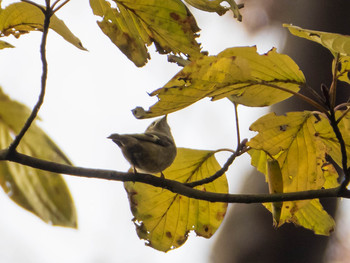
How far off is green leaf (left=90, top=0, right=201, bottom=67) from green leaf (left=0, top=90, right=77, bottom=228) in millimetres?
334

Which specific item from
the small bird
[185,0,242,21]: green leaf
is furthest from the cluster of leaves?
the small bird

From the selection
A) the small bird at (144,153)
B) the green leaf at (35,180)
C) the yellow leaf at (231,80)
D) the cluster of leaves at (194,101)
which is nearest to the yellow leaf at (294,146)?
the cluster of leaves at (194,101)

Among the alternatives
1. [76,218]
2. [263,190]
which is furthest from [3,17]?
[263,190]

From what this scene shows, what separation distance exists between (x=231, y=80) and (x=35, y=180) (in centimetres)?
41

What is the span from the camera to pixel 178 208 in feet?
3.72

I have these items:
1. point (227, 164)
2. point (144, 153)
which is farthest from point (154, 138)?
point (227, 164)

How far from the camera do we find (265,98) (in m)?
0.92

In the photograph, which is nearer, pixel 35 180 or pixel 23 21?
pixel 35 180

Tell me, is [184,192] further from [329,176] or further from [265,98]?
[329,176]

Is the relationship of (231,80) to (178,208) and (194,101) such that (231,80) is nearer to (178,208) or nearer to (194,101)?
(194,101)

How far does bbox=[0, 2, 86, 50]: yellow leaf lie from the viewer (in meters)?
0.86

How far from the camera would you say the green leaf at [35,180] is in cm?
49

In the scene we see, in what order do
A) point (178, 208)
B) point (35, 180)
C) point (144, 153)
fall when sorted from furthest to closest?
point (144, 153) → point (178, 208) → point (35, 180)

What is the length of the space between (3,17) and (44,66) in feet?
0.65
